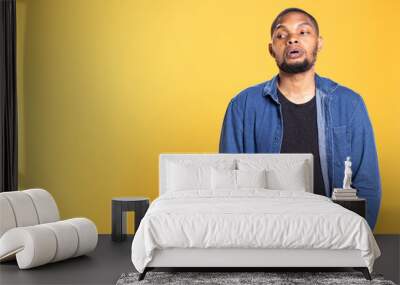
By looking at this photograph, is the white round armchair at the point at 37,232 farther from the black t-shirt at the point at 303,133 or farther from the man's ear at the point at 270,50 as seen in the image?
the man's ear at the point at 270,50

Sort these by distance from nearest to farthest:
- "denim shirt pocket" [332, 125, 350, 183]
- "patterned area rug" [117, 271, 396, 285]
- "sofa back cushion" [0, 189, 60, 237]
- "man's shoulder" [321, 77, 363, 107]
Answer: "patterned area rug" [117, 271, 396, 285] → "sofa back cushion" [0, 189, 60, 237] → "denim shirt pocket" [332, 125, 350, 183] → "man's shoulder" [321, 77, 363, 107]

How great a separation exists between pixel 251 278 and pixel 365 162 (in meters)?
2.76

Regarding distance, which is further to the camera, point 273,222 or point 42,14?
point 42,14

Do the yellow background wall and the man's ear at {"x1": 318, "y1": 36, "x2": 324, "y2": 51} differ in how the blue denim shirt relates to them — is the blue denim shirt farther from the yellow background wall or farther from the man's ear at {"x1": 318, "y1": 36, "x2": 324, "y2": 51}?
the man's ear at {"x1": 318, "y1": 36, "x2": 324, "y2": 51}

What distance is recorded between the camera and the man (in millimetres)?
7047

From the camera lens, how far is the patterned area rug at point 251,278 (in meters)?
4.76

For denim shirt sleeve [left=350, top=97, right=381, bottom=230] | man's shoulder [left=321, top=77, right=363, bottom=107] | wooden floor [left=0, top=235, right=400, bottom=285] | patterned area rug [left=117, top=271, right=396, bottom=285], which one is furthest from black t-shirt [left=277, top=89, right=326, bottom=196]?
patterned area rug [left=117, top=271, right=396, bottom=285]

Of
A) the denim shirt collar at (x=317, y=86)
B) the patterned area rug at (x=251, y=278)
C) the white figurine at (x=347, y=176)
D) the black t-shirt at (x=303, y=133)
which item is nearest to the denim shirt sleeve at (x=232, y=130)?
the denim shirt collar at (x=317, y=86)

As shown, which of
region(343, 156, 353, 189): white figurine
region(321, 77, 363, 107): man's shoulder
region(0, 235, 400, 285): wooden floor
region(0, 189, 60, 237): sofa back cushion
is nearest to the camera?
region(0, 235, 400, 285): wooden floor

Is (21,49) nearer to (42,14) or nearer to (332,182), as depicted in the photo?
(42,14)

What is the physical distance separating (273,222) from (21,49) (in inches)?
155

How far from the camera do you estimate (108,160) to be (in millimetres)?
7254

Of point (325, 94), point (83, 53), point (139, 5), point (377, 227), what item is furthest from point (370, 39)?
point (83, 53)

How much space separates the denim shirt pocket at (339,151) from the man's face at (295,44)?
0.81 m
